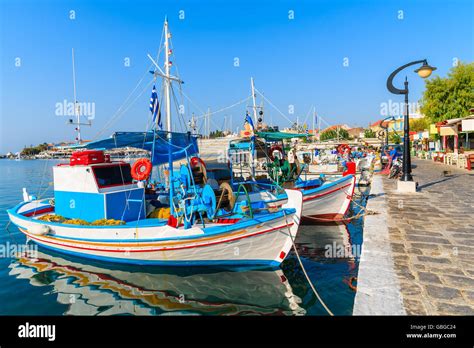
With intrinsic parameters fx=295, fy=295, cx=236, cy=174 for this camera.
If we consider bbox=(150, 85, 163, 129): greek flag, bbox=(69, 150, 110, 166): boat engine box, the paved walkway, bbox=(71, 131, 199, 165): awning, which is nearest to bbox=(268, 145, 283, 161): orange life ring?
bbox=(71, 131, 199, 165): awning

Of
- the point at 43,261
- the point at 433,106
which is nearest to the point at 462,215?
the point at 43,261

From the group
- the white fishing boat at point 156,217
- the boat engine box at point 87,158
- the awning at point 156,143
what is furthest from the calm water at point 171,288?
the awning at point 156,143

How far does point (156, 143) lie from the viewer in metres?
8.47

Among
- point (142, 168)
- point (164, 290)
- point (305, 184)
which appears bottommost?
point (164, 290)

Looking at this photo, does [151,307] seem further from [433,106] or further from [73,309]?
[433,106]

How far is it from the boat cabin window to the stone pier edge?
282 inches

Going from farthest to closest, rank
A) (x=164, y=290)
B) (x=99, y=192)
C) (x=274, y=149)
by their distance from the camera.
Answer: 1. (x=274, y=149)
2. (x=99, y=192)
3. (x=164, y=290)

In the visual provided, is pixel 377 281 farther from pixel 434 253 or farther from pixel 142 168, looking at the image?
pixel 142 168

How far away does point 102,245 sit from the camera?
830 centimetres

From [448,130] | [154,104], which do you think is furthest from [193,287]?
[448,130]

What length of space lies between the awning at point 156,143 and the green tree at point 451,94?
100 feet

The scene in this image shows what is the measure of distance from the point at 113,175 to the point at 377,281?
785 cm

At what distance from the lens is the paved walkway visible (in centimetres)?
367

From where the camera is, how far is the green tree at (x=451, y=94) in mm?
28578
